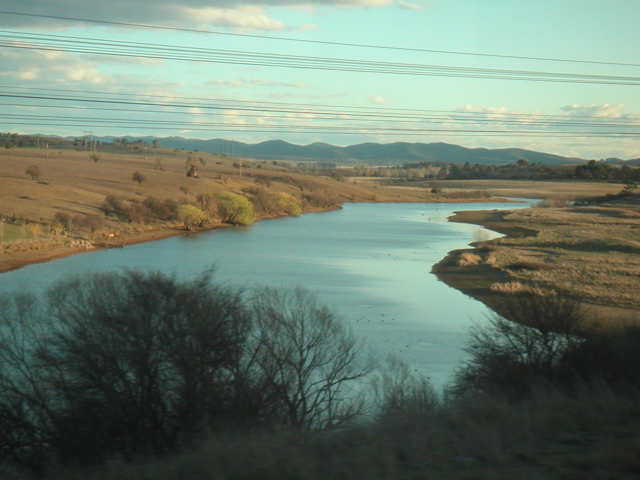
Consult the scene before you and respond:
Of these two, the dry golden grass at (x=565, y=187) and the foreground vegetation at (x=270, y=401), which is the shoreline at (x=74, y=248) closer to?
the foreground vegetation at (x=270, y=401)

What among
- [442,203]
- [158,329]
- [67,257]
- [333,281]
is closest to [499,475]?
[158,329]

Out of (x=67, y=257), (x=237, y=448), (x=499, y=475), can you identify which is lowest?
(x=67, y=257)

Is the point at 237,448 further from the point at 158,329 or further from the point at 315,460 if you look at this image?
the point at 158,329

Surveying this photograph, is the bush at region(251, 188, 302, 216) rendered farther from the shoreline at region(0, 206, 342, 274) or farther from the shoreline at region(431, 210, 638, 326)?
the shoreline at region(431, 210, 638, 326)

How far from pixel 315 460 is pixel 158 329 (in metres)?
4.82

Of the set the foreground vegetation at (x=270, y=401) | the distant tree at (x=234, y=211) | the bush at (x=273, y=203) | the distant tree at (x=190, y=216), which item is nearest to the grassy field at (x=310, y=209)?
the distant tree at (x=190, y=216)

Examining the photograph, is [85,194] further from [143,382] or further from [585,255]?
[143,382]

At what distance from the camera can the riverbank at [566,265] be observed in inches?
843

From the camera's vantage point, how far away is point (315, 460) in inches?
168

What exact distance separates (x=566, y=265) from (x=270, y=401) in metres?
23.5

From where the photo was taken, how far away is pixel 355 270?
2923 centimetres

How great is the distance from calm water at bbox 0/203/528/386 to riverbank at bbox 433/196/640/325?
1410 mm

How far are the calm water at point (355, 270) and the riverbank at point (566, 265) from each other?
4.63 ft

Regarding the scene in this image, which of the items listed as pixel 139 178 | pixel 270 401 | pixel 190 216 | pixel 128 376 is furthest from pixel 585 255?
A: pixel 139 178
